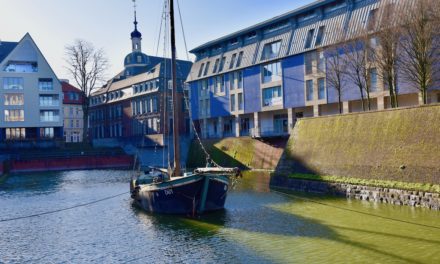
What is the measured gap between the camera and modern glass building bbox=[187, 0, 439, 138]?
36.7 m

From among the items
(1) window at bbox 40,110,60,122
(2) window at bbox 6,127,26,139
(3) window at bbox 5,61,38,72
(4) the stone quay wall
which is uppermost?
(3) window at bbox 5,61,38,72

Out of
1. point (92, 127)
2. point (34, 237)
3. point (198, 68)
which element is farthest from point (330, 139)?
point (92, 127)

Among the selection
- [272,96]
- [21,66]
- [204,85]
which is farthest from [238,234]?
[21,66]

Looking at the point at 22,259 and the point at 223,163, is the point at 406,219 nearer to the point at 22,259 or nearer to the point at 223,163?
the point at 22,259

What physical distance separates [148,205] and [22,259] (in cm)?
821

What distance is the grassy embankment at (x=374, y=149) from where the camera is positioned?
2102 centimetres

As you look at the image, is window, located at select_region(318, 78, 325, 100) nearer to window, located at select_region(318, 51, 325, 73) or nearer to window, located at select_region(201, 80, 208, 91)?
window, located at select_region(318, 51, 325, 73)

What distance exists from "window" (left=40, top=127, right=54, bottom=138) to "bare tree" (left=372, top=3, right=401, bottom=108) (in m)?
53.7

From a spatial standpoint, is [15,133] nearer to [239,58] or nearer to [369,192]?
[239,58]

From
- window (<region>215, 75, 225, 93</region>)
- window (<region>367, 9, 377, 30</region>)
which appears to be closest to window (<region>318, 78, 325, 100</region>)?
window (<region>367, 9, 377, 30</region>)

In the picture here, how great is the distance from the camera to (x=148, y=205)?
22344 millimetres

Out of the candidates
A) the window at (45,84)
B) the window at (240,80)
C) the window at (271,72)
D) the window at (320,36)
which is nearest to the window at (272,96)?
the window at (271,72)

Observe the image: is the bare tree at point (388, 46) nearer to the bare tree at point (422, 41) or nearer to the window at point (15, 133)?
the bare tree at point (422, 41)

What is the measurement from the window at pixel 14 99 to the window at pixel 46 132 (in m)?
5.28
